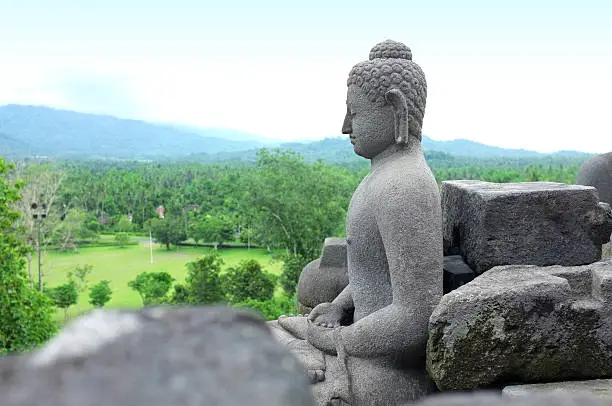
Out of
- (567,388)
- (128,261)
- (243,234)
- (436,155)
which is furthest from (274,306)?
(436,155)

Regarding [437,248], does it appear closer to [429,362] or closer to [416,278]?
[416,278]

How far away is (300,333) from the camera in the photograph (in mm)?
3852

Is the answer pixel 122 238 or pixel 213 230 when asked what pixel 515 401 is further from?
pixel 122 238

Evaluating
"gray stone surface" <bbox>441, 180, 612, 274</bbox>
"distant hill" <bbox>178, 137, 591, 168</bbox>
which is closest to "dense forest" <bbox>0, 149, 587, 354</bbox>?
"gray stone surface" <bbox>441, 180, 612, 274</bbox>

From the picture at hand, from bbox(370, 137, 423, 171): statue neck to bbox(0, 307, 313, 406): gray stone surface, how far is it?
2.63 metres

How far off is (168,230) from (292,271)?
21.5 meters

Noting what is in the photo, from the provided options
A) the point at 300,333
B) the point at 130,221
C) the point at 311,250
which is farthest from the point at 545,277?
the point at 130,221

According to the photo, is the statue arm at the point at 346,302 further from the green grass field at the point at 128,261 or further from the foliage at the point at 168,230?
the foliage at the point at 168,230

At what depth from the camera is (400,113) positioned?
3.29m

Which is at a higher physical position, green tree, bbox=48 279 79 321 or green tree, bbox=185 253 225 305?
green tree, bbox=185 253 225 305

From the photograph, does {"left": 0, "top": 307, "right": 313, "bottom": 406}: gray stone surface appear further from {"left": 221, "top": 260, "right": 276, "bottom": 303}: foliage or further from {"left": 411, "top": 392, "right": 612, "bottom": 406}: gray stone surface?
{"left": 221, "top": 260, "right": 276, "bottom": 303}: foliage

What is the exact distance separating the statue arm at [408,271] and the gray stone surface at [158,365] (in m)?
2.18

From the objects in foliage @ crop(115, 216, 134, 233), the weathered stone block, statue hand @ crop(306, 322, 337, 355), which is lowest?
foliage @ crop(115, 216, 134, 233)

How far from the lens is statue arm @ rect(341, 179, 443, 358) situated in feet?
9.52
